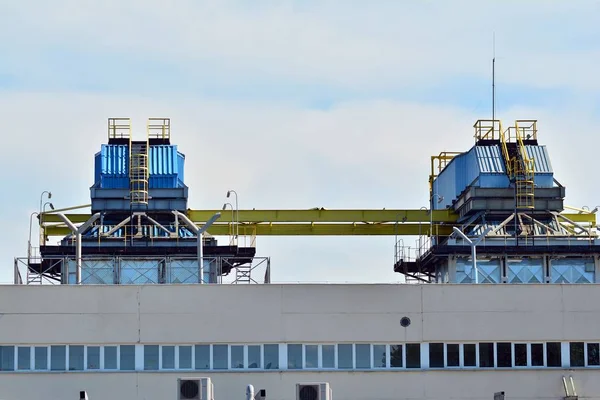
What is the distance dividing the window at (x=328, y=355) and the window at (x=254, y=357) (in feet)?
7.61

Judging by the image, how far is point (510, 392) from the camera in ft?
179

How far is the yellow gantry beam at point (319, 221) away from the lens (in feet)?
253

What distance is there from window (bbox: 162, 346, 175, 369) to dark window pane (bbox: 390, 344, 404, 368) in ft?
25.7

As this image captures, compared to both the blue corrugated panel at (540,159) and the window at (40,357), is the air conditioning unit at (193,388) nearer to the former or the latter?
the window at (40,357)

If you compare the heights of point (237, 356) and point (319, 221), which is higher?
point (319, 221)

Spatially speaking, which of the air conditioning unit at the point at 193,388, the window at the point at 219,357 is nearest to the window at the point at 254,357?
the window at the point at 219,357

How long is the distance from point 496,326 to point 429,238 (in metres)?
24.1

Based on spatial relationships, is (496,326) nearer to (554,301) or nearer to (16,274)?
(554,301)

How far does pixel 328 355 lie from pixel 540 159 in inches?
1128

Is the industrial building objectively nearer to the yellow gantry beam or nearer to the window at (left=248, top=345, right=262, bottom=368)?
the window at (left=248, top=345, right=262, bottom=368)

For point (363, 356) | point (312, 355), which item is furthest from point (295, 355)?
point (363, 356)

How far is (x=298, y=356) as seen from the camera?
54188 millimetres

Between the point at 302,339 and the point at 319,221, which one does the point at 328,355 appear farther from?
the point at 319,221

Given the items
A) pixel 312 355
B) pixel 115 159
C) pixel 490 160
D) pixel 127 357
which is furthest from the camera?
pixel 490 160
